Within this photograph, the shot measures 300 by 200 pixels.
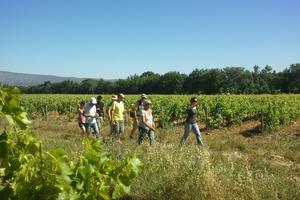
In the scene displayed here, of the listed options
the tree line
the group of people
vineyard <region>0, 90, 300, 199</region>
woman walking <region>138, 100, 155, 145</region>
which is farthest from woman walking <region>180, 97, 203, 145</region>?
the tree line

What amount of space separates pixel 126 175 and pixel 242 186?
2.60 metres

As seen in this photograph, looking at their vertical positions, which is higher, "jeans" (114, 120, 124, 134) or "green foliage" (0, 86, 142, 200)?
"green foliage" (0, 86, 142, 200)

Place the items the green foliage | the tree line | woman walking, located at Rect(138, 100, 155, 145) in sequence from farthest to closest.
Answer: the tree line < woman walking, located at Rect(138, 100, 155, 145) < the green foliage

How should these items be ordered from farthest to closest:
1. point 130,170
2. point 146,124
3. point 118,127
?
point 118,127, point 146,124, point 130,170

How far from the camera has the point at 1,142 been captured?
2648 millimetres

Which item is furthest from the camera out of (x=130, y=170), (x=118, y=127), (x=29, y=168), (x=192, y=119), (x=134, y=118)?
(x=118, y=127)

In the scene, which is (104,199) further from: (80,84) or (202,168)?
(80,84)

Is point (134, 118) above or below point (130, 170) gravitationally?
below

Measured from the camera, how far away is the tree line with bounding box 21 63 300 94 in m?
75.4

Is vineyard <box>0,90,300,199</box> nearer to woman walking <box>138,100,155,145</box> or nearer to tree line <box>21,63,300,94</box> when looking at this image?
woman walking <box>138,100,155,145</box>

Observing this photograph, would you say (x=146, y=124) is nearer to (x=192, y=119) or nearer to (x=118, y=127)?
(x=192, y=119)

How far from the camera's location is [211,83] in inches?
3243

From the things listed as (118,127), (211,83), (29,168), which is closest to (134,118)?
(118,127)

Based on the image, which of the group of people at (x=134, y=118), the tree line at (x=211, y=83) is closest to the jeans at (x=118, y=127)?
the group of people at (x=134, y=118)
